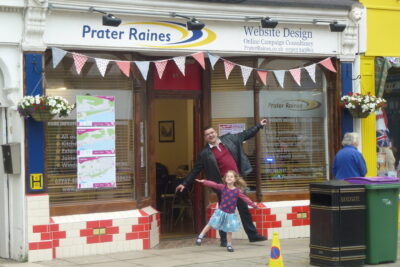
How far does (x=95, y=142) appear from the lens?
36.0 ft

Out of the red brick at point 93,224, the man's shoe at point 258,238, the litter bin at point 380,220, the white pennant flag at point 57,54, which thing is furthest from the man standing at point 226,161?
the white pennant flag at point 57,54

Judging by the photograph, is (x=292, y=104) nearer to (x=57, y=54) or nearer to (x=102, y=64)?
(x=102, y=64)

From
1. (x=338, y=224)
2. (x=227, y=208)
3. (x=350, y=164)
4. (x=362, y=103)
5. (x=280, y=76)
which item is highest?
(x=280, y=76)

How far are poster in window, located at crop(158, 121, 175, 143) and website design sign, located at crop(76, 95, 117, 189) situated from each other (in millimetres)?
3330

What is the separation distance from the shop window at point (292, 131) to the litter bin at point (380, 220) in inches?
119

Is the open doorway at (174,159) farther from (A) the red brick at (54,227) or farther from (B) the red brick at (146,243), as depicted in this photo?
(A) the red brick at (54,227)

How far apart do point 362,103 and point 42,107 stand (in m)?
5.57

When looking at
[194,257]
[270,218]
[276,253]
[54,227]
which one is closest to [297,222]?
[270,218]

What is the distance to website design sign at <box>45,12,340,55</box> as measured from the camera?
10.7 metres

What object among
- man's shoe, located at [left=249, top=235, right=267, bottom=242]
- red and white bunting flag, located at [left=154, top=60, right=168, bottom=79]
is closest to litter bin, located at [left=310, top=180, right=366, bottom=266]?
man's shoe, located at [left=249, top=235, right=267, bottom=242]

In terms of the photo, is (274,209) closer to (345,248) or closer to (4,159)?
(345,248)

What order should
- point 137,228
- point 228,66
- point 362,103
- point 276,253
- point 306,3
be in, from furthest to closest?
point 362,103, point 306,3, point 228,66, point 137,228, point 276,253

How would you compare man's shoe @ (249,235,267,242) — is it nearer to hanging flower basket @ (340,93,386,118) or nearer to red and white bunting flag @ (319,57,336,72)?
hanging flower basket @ (340,93,386,118)

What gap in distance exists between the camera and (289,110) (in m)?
12.6
